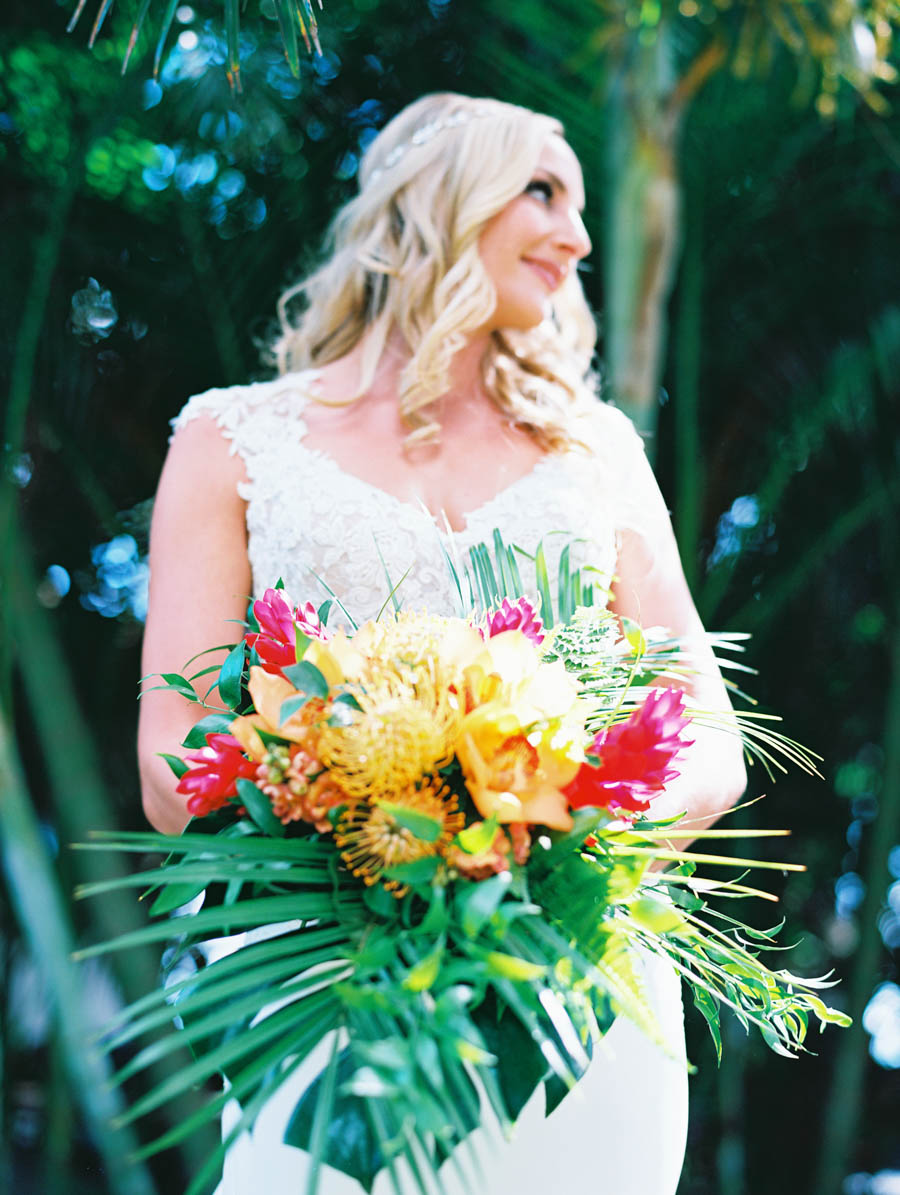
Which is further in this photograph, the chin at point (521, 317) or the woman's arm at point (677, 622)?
the chin at point (521, 317)

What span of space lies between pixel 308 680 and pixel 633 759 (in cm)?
29

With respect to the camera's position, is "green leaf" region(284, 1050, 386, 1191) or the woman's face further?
the woman's face

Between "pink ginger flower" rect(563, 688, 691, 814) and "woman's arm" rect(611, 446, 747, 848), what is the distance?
0.45 metres

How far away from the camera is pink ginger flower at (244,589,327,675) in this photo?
3.63ft

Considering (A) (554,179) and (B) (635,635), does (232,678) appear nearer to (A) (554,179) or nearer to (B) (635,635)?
(B) (635,635)

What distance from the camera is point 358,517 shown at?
1781 mm

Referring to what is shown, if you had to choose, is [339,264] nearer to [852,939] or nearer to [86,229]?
[86,229]

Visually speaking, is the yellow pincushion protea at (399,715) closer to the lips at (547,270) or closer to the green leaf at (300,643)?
the green leaf at (300,643)

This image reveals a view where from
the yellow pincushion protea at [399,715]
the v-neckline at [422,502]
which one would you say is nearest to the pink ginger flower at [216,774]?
the yellow pincushion protea at [399,715]

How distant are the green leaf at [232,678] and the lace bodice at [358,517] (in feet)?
1.82

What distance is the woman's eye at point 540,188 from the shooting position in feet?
6.50

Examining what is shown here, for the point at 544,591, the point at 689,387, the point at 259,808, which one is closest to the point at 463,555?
Result: the point at 544,591

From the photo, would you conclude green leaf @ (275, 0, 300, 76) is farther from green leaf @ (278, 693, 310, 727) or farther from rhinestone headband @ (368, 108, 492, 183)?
green leaf @ (278, 693, 310, 727)

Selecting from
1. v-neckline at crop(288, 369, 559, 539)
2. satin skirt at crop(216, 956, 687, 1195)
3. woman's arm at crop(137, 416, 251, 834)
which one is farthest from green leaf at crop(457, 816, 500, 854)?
v-neckline at crop(288, 369, 559, 539)
